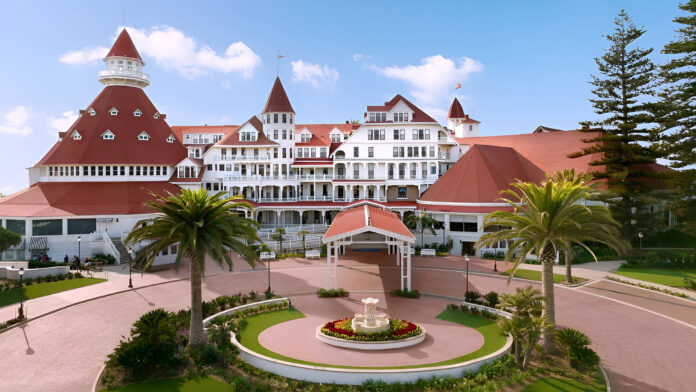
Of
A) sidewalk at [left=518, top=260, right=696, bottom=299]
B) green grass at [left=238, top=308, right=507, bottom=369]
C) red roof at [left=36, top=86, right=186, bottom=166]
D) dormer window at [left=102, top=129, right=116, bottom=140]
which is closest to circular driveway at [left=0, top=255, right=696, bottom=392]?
sidewalk at [left=518, top=260, right=696, bottom=299]

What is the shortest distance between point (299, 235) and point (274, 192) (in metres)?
12.4

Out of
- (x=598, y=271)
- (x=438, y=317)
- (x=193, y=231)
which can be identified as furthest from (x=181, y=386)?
(x=598, y=271)

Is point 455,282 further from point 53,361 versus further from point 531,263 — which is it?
point 53,361

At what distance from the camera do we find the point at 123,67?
5466 cm

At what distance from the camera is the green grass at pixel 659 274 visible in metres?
31.8

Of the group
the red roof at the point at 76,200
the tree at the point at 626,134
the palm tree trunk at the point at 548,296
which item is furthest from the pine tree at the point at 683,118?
the red roof at the point at 76,200

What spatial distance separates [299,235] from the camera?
46656 millimetres

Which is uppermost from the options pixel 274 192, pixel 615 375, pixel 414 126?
pixel 414 126

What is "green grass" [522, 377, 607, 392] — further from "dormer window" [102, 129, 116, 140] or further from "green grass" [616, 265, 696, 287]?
"dormer window" [102, 129, 116, 140]

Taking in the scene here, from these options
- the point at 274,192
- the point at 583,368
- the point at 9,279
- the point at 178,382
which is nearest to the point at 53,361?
the point at 178,382

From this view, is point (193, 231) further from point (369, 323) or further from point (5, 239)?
point (5, 239)

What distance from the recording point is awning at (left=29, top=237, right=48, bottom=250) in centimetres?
3909

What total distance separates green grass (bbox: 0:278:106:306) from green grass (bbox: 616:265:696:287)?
41.4 m

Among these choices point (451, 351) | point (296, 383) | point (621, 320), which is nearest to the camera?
point (296, 383)
